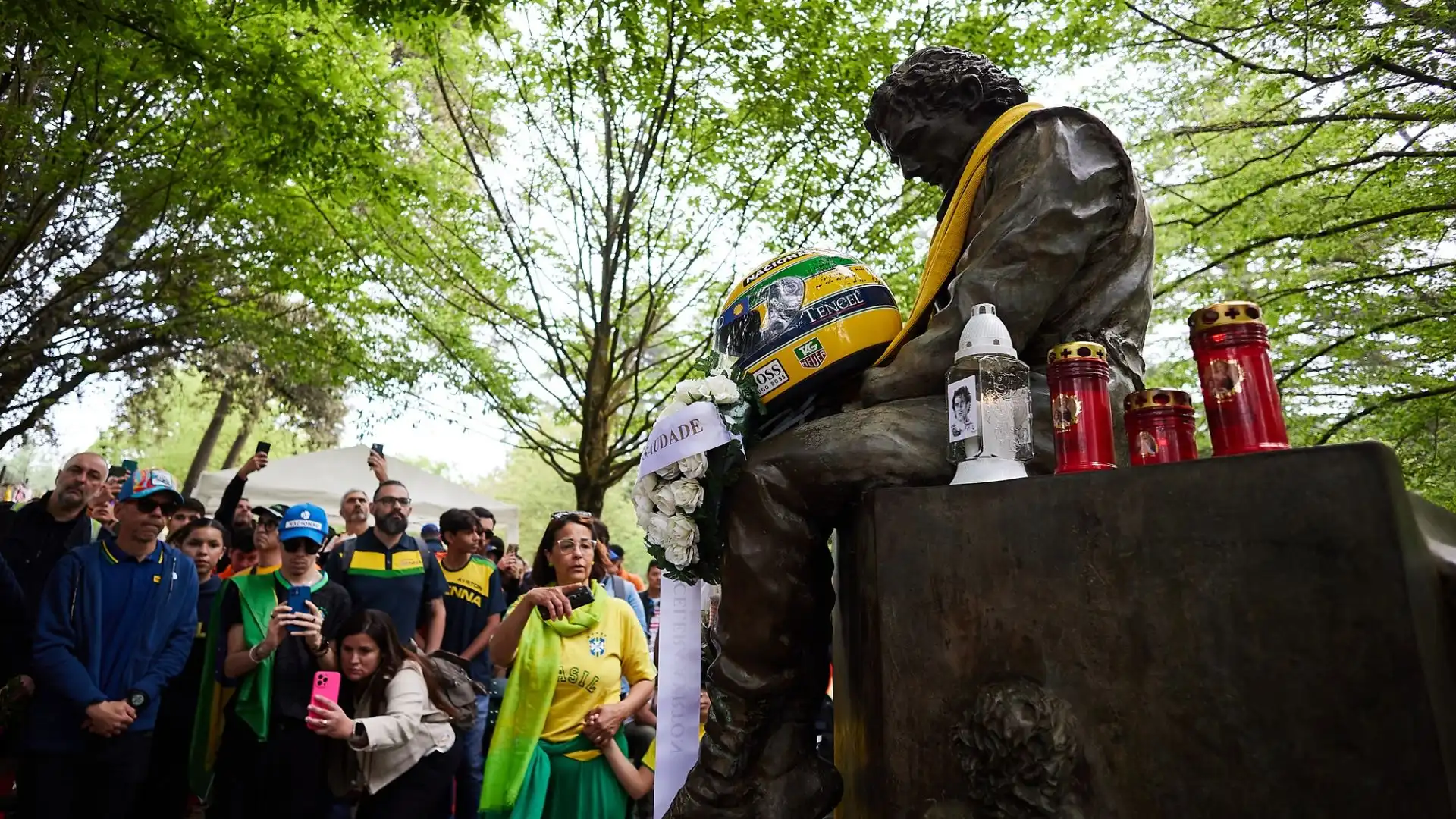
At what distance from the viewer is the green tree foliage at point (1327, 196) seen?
648 cm

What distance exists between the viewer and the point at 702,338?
34.1ft

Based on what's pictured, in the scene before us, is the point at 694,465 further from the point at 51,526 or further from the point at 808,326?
the point at 51,526

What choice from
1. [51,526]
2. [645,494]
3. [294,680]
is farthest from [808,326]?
[51,526]

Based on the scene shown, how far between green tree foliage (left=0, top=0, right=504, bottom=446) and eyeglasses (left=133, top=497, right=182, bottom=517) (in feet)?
8.27

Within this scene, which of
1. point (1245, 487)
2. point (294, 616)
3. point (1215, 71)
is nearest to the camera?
point (1245, 487)

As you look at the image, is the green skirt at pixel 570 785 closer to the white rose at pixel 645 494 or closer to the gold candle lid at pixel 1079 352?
the white rose at pixel 645 494

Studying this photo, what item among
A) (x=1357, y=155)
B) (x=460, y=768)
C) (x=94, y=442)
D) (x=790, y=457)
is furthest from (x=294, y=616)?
(x=94, y=442)

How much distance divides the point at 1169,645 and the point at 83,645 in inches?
203

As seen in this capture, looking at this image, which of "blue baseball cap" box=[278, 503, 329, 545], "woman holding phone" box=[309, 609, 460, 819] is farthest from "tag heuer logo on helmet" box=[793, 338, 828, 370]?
"blue baseball cap" box=[278, 503, 329, 545]

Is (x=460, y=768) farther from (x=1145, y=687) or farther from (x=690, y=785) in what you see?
(x=1145, y=687)

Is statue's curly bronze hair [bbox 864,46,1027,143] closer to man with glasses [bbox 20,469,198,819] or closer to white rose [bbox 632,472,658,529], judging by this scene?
white rose [bbox 632,472,658,529]

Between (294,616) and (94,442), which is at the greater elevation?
(94,442)

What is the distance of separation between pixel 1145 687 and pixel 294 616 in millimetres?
4195

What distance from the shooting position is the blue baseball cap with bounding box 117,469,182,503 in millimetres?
4672
